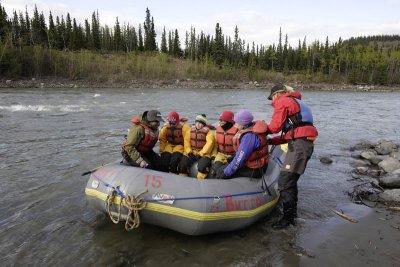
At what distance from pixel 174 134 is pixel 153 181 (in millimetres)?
1717

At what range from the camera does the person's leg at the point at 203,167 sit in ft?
19.9

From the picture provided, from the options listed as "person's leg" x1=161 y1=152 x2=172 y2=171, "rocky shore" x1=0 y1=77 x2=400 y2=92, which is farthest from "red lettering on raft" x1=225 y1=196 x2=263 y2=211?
"rocky shore" x1=0 y1=77 x2=400 y2=92

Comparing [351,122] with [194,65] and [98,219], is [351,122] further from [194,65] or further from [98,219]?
[194,65]

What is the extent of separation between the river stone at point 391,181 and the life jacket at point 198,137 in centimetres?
380

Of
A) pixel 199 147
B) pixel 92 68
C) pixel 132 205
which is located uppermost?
pixel 92 68

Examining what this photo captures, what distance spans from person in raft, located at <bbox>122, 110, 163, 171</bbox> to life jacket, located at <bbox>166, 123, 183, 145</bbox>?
30cm

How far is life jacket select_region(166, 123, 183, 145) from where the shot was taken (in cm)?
664

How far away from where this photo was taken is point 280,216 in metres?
6.14

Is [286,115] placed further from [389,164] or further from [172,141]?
[389,164]

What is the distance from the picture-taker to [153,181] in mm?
5094

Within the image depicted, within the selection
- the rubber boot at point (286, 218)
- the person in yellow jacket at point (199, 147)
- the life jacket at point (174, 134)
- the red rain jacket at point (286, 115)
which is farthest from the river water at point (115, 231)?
the life jacket at point (174, 134)

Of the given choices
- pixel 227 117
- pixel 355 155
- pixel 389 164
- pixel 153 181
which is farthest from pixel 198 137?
pixel 355 155

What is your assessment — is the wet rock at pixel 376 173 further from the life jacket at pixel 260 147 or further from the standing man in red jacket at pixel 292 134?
the life jacket at pixel 260 147

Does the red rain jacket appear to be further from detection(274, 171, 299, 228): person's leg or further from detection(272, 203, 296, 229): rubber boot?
detection(272, 203, 296, 229): rubber boot
